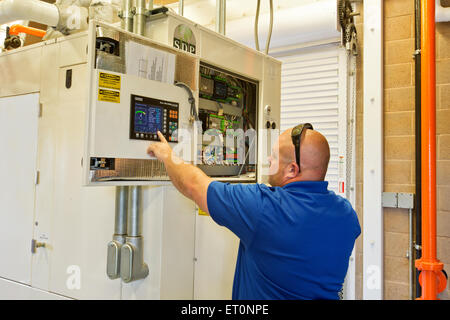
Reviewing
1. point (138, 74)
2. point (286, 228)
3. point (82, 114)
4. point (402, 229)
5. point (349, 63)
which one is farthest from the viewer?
point (349, 63)

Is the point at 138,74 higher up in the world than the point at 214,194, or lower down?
higher up

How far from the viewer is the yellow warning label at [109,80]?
1.19m

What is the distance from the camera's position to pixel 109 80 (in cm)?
121

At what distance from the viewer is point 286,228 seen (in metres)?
1.19

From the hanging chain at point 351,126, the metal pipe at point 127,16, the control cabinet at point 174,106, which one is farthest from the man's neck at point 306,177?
the hanging chain at point 351,126

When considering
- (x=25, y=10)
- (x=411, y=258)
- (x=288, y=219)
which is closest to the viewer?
(x=288, y=219)

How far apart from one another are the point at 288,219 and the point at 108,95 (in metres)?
0.69

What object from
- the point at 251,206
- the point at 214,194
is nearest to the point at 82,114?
the point at 214,194

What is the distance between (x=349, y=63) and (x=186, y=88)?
148 cm

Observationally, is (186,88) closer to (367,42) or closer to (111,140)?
(111,140)

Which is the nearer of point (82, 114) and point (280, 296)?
point (280, 296)

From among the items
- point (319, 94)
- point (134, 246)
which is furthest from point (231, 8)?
point (134, 246)

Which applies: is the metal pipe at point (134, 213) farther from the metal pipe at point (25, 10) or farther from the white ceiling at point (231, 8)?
the white ceiling at point (231, 8)

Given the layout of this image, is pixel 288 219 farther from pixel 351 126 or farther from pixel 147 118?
pixel 351 126
